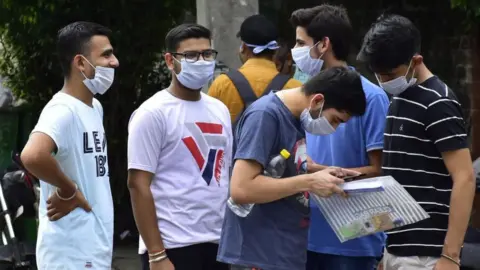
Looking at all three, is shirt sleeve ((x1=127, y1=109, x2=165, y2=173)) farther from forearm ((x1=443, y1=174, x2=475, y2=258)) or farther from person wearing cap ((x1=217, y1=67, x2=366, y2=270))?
forearm ((x1=443, y1=174, x2=475, y2=258))

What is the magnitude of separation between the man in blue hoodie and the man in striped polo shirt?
1.33ft

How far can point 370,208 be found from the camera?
13.3 feet

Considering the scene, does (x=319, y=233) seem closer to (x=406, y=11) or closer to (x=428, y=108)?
(x=428, y=108)

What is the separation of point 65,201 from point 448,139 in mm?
1656

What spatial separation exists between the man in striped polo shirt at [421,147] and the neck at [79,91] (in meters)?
1.30

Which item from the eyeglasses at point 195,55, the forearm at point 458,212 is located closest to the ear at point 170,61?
the eyeglasses at point 195,55

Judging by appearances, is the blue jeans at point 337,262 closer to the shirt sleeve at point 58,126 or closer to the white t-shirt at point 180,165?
the white t-shirt at point 180,165

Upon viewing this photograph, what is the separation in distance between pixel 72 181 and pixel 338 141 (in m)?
1.26

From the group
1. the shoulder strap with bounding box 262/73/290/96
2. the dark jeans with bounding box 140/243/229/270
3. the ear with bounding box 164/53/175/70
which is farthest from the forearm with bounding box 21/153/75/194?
the shoulder strap with bounding box 262/73/290/96

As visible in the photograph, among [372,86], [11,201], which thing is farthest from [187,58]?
[11,201]

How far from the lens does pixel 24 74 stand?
9.99 m

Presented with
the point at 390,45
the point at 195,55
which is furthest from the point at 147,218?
the point at 390,45

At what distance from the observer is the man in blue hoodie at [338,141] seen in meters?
4.83

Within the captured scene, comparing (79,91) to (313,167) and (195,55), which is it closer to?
(195,55)
